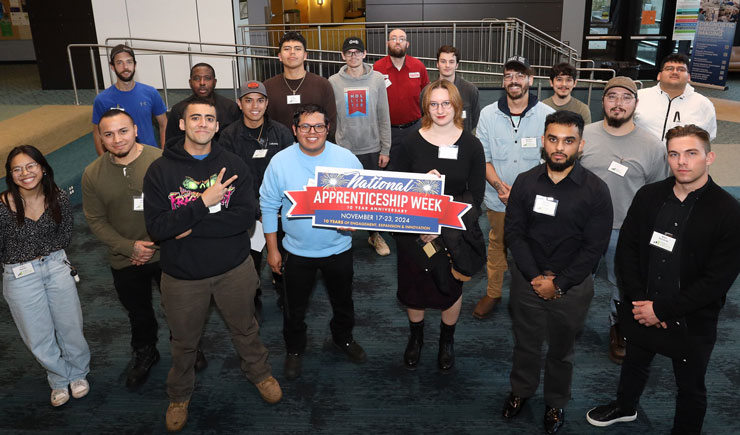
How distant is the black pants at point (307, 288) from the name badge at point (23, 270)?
1.50 m

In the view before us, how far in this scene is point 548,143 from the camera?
3.11 m

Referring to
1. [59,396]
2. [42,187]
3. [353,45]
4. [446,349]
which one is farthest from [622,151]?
[59,396]

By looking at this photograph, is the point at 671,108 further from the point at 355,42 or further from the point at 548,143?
the point at 355,42

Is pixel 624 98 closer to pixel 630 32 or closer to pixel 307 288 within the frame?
pixel 307 288

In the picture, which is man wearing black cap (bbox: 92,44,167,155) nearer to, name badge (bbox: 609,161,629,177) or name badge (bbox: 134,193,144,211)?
name badge (bbox: 134,193,144,211)

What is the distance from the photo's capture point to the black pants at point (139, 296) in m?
3.74

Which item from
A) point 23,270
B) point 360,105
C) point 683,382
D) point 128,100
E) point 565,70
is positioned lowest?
point 683,382

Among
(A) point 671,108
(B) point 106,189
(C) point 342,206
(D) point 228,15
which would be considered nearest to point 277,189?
(C) point 342,206

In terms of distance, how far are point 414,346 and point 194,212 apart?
6.11ft

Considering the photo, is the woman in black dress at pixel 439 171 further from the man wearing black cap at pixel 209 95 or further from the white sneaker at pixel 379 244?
the white sneaker at pixel 379 244

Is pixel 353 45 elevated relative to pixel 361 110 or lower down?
elevated

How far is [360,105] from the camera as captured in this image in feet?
17.8

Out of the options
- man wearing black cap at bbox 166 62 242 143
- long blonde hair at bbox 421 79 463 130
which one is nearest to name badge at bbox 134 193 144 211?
man wearing black cap at bbox 166 62 242 143

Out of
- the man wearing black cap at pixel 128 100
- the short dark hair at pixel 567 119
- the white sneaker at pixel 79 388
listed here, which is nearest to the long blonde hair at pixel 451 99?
the short dark hair at pixel 567 119
